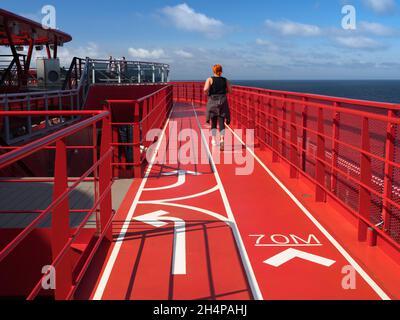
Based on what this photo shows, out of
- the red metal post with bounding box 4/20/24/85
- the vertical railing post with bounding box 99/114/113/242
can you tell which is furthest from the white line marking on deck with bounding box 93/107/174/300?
the red metal post with bounding box 4/20/24/85

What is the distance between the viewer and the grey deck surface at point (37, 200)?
20.0ft

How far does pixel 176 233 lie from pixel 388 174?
2.25 m

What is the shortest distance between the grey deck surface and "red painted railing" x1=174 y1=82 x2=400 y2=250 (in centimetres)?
277

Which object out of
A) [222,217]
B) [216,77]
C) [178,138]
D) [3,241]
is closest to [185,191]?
[222,217]

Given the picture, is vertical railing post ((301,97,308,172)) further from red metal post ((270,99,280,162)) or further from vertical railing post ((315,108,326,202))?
red metal post ((270,99,280,162))

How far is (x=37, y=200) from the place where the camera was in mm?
6828

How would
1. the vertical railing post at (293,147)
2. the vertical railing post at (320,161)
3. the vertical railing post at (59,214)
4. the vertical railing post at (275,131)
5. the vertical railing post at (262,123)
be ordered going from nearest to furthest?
the vertical railing post at (59,214) → the vertical railing post at (320,161) → the vertical railing post at (293,147) → the vertical railing post at (275,131) → the vertical railing post at (262,123)

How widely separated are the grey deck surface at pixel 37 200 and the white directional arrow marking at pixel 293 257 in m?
2.51

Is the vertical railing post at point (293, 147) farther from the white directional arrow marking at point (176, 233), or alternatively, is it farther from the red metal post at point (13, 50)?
the red metal post at point (13, 50)

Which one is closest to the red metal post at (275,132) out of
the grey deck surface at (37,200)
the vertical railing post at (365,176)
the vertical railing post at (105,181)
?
the grey deck surface at (37,200)

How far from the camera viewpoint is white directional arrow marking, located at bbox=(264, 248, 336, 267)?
4.33 m

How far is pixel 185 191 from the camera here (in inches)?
282
